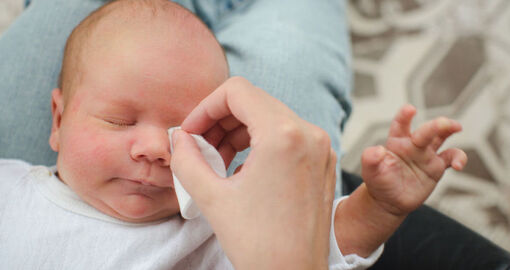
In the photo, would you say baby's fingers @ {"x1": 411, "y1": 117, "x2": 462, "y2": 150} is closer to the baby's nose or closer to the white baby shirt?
the white baby shirt

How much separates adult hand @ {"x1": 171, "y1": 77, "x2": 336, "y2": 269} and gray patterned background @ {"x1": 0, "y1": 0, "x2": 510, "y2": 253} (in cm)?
114

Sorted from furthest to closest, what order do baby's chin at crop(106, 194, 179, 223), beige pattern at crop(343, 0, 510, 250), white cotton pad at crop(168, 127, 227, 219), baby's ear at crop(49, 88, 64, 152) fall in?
beige pattern at crop(343, 0, 510, 250), baby's ear at crop(49, 88, 64, 152), baby's chin at crop(106, 194, 179, 223), white cotton pad at crop(168, 127, 227, 219)

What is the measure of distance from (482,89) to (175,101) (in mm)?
1510

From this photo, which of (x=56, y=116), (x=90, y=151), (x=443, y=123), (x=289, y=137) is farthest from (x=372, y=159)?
(x=56, y=116)

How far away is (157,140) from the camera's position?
688 mm

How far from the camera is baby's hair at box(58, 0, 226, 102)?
794 mm

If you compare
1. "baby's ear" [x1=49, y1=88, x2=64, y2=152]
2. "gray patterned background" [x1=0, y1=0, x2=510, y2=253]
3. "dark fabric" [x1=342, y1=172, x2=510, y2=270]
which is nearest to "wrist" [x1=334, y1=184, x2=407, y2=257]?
"dark fabric" [x1=342, y1=172, x2=510, y2=270]

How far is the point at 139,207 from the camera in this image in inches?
28.3

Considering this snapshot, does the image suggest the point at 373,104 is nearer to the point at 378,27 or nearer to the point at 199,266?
the point at 378,27

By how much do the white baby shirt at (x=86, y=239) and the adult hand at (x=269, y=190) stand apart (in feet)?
0.80

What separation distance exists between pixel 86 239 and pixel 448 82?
1583 mm

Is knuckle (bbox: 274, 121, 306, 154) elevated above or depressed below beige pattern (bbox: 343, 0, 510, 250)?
above

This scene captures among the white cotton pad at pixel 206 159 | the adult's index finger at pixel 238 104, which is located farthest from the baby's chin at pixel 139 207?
the adult's index finger at pixel 238 104

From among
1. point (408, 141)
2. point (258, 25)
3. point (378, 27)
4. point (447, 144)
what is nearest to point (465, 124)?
point (447, 144)
